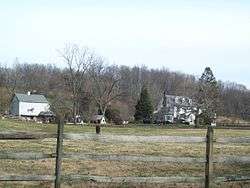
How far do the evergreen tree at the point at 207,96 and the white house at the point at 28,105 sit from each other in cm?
4189

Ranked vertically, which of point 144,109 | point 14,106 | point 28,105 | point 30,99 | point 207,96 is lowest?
point 144,109

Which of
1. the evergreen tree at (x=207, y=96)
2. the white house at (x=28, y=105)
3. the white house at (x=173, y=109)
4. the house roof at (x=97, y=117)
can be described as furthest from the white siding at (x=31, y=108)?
the evergreen tree at (x=207, y=96)

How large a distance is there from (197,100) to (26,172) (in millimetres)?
102540

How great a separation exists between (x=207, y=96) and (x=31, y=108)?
157 feet

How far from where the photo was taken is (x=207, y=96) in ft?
372

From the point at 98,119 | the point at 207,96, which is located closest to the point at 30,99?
the point at 98,119

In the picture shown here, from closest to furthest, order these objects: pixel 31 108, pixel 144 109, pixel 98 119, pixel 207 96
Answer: pixel 98 119, pixel 207 96, pixel 144 109, pixel 31 108

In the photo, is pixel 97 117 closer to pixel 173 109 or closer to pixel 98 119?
pixel 98 119

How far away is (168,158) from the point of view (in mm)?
10492

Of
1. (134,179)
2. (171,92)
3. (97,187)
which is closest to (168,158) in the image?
(134,179)

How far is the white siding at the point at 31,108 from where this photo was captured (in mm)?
134750

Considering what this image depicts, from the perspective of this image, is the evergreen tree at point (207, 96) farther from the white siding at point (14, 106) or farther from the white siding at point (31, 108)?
the white siding at point (14, 106)

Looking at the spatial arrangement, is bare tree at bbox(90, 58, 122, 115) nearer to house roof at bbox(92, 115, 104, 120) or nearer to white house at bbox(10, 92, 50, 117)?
house roof at bbox(92, 115, 104, 120)

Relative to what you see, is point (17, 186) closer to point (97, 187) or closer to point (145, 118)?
point (97, 187)
